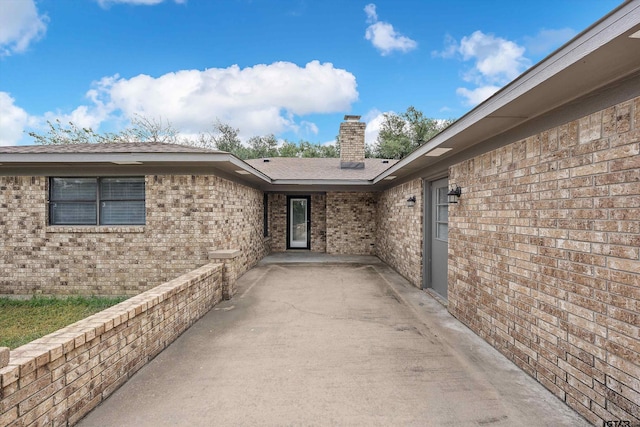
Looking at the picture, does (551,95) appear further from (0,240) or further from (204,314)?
(0,240)

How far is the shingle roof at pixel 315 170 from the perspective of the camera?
1016 cm

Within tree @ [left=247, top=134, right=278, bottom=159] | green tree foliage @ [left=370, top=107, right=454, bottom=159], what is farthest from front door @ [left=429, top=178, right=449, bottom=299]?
tree @ [left=247, top=134, right=278, bottom=159]

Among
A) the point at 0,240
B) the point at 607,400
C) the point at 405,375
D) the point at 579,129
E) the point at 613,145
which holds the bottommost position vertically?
the point at 405,375

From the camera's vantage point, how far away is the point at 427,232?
20.2 feet

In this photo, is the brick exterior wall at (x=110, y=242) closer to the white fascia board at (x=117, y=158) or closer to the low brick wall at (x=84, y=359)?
the white fascia board at (x=117, y=158)

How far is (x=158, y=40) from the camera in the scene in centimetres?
1434

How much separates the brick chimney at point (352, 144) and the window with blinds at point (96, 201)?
7642 millimetres

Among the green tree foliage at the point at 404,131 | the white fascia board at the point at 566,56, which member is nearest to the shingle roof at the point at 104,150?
the white fascia board at the point at 566,56

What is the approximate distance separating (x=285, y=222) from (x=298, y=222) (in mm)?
509

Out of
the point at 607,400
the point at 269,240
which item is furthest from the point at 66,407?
the point at 269,240

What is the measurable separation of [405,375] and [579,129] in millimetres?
2620

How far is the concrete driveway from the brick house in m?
0.43

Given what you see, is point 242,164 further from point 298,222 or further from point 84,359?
point 298,222

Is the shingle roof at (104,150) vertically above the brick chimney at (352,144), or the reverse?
the brick chimney at (352,144)
